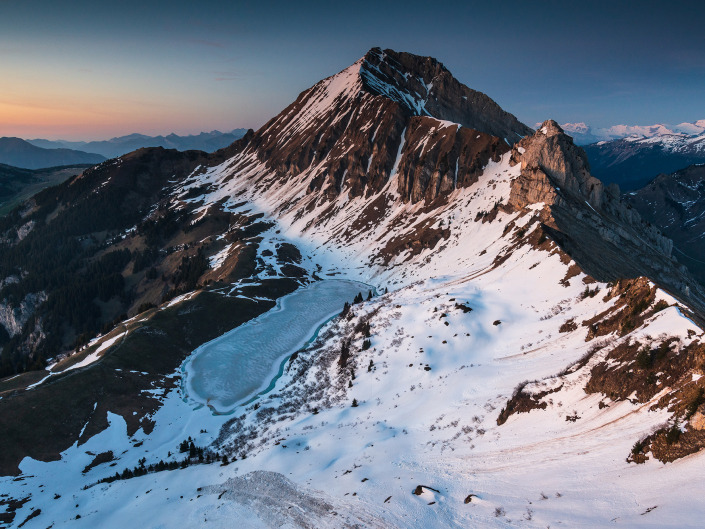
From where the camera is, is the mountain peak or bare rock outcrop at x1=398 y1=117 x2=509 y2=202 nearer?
bare rock outcrop at x1=398 y1=117 x2=509 y2=202

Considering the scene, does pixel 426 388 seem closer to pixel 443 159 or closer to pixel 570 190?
pixel 570 190

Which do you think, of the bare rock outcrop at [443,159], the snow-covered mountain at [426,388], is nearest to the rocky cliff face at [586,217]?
the snow-covered mountain at [426,388]

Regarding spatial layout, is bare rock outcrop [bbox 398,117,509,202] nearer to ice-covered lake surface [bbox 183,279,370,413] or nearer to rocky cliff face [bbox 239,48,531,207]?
rocky cliff face [bbox 239,48,531,207]

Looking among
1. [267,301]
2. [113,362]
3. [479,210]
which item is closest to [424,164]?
[479,210]

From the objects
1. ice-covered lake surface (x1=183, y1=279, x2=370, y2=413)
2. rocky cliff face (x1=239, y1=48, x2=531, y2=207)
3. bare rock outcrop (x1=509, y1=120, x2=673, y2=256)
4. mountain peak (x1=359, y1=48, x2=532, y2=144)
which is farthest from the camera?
mountain peak (x1=359, y1=48, x2=532, y2=144)

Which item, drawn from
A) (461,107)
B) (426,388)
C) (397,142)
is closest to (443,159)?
(397,142)

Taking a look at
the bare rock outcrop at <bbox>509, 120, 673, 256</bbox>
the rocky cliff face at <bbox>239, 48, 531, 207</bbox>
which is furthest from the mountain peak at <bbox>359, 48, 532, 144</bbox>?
the bare rock outcrop at <bbox>509, 120, 673, 256</bbox>

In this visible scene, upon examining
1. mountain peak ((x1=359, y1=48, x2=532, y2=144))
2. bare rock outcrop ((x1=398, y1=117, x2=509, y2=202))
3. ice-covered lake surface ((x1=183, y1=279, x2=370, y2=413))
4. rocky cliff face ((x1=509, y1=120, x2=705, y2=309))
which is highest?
mountain peak ((x1=359, y1=48, x2=532, y2=144))
